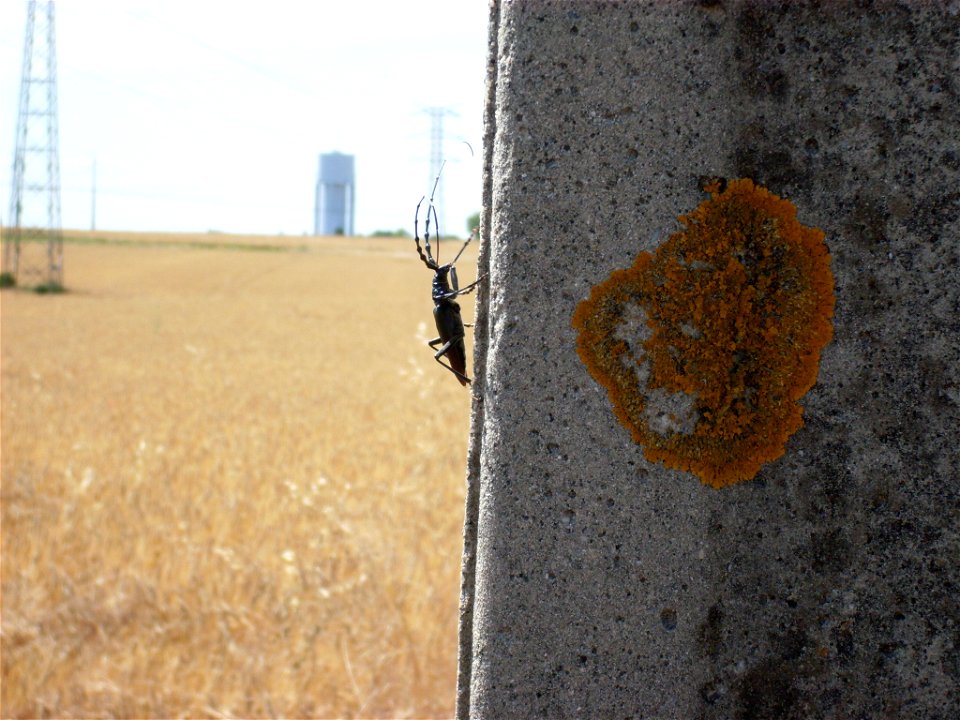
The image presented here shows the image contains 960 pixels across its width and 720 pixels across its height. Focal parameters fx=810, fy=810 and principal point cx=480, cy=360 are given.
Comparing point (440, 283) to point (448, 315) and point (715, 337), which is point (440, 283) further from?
point (715, 337)

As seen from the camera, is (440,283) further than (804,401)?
Yes

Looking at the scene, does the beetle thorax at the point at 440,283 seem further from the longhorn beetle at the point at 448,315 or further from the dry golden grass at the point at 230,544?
the dry golden grass at the point at 230,544

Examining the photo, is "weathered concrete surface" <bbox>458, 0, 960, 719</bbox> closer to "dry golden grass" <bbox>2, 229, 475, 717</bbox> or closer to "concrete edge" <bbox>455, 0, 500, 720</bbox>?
"concrete edge" <bbox>455, 0, 500, 720</bbox>

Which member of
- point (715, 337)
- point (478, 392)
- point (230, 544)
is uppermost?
point (715, 337)

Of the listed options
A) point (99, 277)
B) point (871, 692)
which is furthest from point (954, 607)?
point (99, 277)

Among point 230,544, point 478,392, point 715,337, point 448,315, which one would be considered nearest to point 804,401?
point 715,337

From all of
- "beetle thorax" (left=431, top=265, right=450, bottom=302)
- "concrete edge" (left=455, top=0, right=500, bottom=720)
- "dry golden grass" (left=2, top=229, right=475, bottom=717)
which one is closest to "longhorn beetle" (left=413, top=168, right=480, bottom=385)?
"beetle thorax" (left=431, top=265, right=450, bottom=302)

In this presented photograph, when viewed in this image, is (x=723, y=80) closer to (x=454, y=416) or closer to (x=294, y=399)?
(x=454, y=416)
